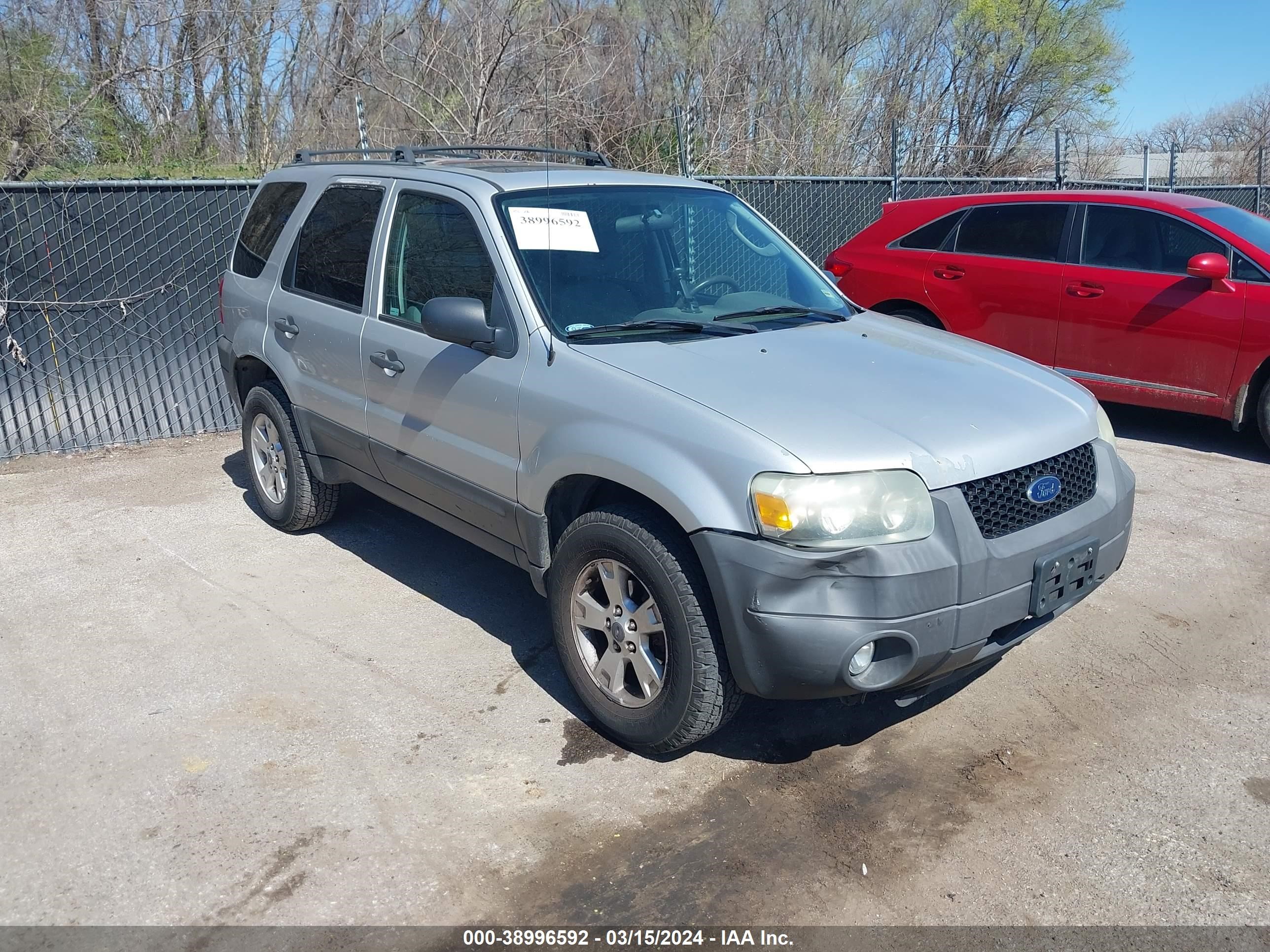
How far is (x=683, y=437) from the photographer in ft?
10.9

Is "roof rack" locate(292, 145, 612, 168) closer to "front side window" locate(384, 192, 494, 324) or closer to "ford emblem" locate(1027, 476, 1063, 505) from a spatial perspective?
"front side window" locate(384, 192, 494, 324)

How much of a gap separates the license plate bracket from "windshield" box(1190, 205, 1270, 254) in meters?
4.55

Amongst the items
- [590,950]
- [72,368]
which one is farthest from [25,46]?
[590,950]

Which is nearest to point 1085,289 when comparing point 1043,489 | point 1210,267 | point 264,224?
point 1210,267

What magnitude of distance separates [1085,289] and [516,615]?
487cm

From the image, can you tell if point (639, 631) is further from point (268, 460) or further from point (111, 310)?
point (111, 310)

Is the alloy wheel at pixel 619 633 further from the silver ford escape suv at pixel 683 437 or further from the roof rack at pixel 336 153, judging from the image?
the roof rack at pixel 336 153

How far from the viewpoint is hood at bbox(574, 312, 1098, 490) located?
3.21 meters

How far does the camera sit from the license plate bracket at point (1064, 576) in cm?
335

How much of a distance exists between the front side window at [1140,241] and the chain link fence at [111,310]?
586cm

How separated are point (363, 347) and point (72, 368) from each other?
3.77m

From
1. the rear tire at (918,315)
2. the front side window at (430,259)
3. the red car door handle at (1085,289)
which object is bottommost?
the rear tire at (918,315)

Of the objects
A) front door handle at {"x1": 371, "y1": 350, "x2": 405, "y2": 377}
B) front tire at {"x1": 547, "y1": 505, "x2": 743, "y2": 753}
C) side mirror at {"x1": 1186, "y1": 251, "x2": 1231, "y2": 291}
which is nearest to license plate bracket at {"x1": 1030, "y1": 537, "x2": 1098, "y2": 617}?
front tire at {"x1": 547, "y1": 505, "x2": 743, "y2": 753}

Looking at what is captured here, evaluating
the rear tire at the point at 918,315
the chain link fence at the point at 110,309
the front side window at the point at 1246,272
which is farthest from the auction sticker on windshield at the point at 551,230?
the front side window at the point at 1246,272
